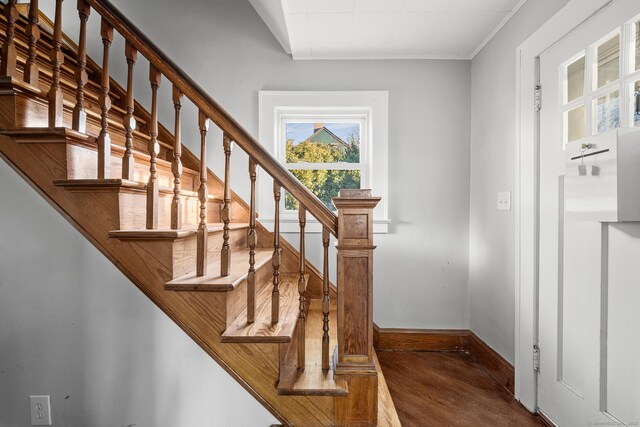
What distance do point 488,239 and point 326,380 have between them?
4.96 ft

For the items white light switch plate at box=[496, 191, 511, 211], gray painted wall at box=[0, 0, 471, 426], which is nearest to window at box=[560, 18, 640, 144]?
white light switch plate at box=[496, 191, 511, 211]

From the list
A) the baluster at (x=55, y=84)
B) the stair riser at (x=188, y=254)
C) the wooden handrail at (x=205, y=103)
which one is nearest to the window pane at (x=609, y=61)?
the wooden handrail at (x=205, y=103)

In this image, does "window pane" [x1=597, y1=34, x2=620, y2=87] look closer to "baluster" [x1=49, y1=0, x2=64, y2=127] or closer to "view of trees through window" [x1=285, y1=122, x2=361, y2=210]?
"view of trees through window" [x1=285, y1=122, x2=361, y2=210]

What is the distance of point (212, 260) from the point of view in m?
1.73

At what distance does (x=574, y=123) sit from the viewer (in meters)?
1.55

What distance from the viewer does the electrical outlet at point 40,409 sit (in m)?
1.56

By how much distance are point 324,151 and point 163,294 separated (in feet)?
5.48

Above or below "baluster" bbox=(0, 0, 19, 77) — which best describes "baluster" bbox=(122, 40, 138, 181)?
below

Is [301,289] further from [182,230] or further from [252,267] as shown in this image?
[182,230]

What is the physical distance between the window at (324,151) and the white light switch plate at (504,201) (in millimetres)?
1009

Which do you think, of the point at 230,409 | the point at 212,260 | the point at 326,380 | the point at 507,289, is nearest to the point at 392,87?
the point at 507,289

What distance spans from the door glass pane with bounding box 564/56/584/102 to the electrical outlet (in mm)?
2865

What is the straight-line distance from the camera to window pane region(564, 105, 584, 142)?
1.50m

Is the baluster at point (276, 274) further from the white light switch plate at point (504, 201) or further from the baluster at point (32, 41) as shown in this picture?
the white light switch plate at point (504, 201)
